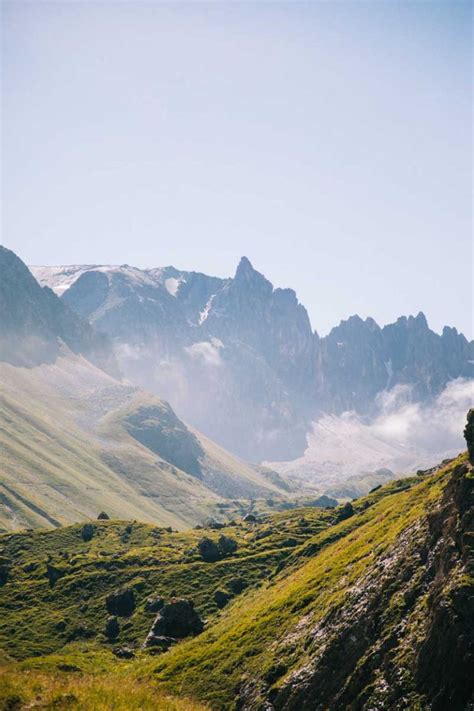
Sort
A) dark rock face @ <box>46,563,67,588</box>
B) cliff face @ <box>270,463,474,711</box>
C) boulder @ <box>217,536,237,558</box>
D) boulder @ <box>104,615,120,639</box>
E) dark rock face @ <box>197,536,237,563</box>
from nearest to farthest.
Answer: cliff face @ <box>270,463,474,711</box> < boulder @ <box>104,615,120,639</box> < dark rock face @ <box>46,563,67,588</box> < dark rock face @ <box>197,536,237,563</box> < boulder @ <box>217,536,237,558</box>

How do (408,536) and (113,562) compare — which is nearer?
(408,536)

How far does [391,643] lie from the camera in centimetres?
5825

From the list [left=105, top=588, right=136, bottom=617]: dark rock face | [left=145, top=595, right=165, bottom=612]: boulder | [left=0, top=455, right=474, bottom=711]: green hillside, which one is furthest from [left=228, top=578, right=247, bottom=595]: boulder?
[left=105, top=588, right=136, bottom=617]: dark rock face

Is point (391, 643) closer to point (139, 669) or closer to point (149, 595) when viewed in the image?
point (139, 669)

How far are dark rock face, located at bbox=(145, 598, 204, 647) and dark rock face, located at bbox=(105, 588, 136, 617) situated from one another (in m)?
34.4

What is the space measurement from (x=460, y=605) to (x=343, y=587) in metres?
29.3

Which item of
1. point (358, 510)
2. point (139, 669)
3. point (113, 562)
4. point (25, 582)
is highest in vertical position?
point (358, 510)

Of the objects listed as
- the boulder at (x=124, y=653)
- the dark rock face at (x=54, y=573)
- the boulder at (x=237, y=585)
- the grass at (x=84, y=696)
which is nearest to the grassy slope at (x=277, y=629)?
the grass at (x=84, y=696)

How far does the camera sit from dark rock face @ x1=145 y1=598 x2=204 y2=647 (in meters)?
121

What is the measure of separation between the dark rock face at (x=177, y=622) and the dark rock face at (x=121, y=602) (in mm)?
34411

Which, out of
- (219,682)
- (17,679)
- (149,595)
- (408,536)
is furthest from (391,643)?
(149,595)

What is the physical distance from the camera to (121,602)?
157750 millimetres

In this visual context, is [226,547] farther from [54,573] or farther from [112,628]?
[112,628]

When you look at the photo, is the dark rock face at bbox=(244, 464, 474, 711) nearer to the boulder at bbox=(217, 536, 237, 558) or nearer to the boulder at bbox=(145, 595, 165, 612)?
the boulder at bbox=(145, 595, 165, 612)
